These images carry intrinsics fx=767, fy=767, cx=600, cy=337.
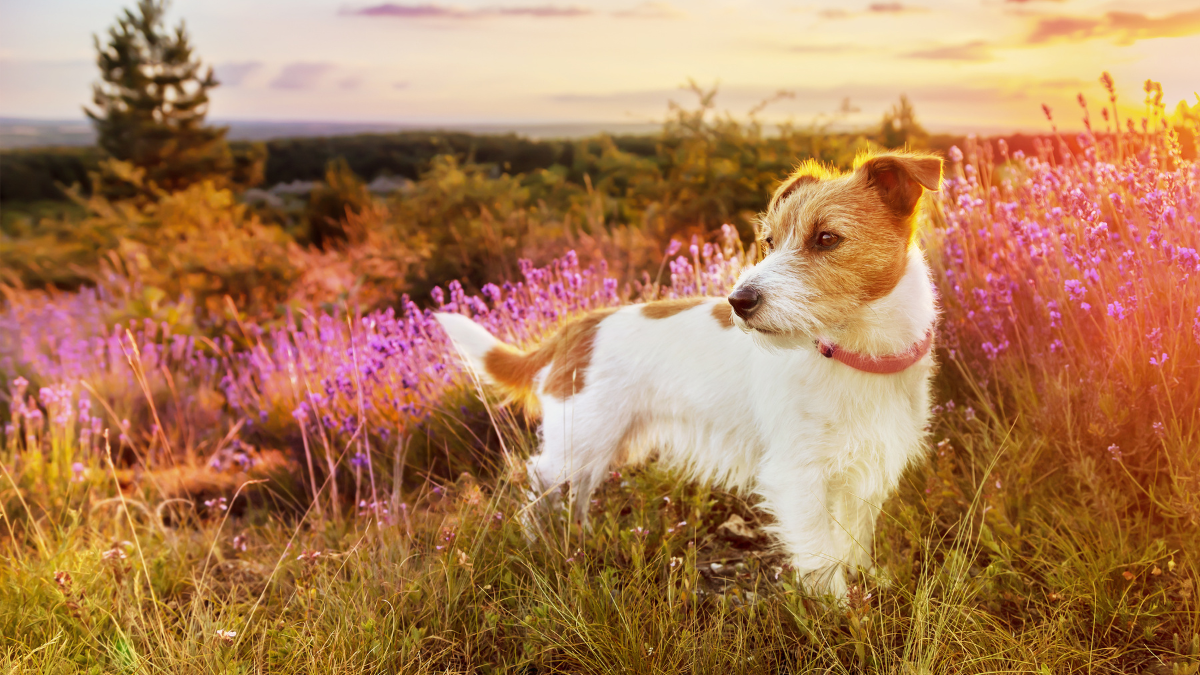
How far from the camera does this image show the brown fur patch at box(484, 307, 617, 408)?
3.15 m

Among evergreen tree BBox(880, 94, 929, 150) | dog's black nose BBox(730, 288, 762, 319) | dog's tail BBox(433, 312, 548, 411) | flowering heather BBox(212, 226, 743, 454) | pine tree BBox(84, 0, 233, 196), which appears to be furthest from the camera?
pine tree BBox(84, 0, 233, 196)

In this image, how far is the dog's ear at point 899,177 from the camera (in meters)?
2.30

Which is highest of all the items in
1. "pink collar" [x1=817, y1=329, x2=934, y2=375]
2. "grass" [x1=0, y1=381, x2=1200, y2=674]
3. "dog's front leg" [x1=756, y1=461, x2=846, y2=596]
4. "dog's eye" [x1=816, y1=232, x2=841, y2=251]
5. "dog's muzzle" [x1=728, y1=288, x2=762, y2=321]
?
"dog's eye" [x1=816, y1=232, x2=841, y2=251]

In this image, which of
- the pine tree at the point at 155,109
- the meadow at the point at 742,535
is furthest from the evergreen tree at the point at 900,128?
the pine tree at the point at 155,109

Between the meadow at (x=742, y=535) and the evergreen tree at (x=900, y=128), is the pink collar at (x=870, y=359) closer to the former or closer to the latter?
the meadow at (x=742, y=535)

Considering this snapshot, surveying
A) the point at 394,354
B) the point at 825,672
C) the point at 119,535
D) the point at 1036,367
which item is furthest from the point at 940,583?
the point at 119,535

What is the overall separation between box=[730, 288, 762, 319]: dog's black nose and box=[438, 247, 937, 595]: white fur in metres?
0.05

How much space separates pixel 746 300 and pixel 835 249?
38 cm

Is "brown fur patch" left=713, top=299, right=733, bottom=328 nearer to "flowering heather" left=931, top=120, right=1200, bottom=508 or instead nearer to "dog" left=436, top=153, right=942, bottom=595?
"dog" left=436, top=153, right=942, bottom=595

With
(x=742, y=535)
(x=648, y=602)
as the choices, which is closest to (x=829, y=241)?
(x=648, y=602)

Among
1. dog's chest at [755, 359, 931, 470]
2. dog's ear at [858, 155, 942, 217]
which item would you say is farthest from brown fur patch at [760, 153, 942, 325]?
dog's chest at [755, 359, 931, 470]

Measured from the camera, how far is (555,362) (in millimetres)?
3232

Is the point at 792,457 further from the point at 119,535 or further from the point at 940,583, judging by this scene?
the point at 119,535

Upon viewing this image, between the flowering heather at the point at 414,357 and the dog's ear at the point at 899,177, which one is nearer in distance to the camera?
the dog's ear at the point at 899,177
